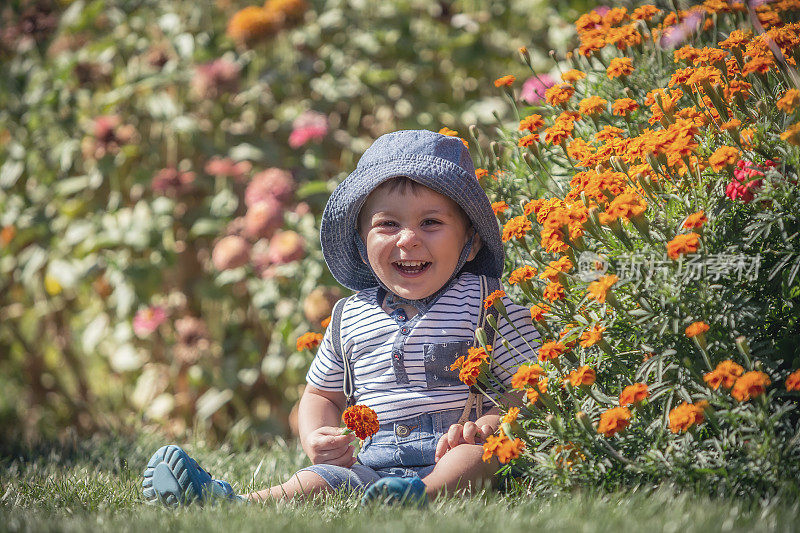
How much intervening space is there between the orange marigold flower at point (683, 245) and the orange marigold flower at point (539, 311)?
14.6 inches

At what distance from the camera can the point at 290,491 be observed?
199 centimetres

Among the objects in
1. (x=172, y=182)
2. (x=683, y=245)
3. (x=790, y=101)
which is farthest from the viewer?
(x=172, y=182)

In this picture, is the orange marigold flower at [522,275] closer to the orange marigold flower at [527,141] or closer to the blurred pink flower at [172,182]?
the orange marigold flower at [527,141]

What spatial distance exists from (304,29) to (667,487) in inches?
128

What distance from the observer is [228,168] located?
3.91 m

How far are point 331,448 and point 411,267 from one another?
53cm

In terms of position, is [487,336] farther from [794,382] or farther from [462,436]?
[794,382]

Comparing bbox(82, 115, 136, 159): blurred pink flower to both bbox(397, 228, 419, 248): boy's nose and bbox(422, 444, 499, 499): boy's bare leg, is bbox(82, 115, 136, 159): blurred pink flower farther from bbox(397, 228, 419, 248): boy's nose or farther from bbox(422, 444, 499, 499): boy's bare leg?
bbox(422, 444, 499, 499): boy's bare leg

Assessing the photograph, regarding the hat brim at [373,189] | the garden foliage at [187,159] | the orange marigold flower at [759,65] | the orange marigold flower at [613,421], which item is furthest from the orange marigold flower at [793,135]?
the garden foliage at [187,159]

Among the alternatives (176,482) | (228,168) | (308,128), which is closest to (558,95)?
(176,482)

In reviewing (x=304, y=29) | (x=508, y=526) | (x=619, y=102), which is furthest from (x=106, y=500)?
(x=304, y=29)

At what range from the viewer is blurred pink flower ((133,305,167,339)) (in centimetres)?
392

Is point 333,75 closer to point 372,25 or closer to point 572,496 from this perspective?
point 372,25

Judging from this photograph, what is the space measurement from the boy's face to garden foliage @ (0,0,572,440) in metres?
1.43
